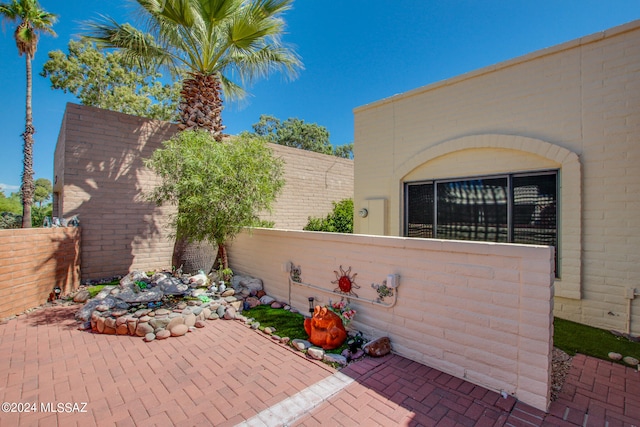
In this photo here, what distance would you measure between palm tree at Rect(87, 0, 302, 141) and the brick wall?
3.96m

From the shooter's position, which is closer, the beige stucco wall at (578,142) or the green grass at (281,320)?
the beige stucco wall at (578,142)

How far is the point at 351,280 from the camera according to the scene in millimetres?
→ 4793

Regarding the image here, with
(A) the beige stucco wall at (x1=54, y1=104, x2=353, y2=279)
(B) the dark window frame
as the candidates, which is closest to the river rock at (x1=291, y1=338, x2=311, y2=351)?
(A) the beige stucco wall at (x1=54, y1=104, x2=353, y2=279)

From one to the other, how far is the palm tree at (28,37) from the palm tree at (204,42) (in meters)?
6.05

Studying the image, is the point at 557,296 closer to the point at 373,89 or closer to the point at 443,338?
the point at 443,338

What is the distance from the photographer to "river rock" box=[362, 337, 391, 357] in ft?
13.3

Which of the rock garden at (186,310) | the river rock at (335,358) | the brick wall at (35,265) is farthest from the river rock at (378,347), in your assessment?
the brick wall at (35,265)

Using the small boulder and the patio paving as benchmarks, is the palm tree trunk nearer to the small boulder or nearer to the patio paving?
the small boulder

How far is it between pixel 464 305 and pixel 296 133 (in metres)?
30.8

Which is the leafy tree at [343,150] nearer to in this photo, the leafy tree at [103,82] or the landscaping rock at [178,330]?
the leafy tree at [103,82]

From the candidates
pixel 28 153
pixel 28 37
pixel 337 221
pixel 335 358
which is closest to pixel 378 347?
pixel 335 358

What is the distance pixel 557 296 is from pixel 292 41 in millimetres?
8992

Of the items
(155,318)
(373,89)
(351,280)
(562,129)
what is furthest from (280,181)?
(373,89)

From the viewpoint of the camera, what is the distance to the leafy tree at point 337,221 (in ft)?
38.0
